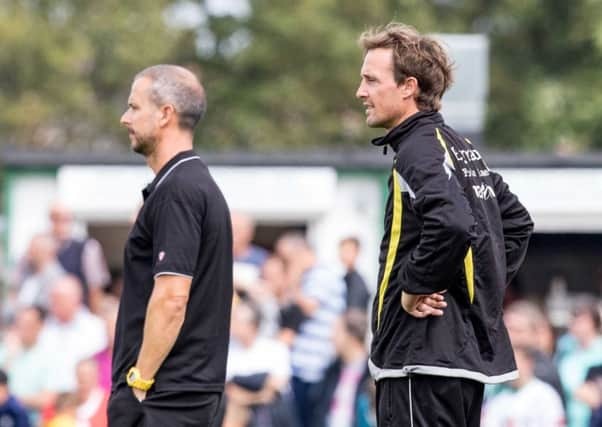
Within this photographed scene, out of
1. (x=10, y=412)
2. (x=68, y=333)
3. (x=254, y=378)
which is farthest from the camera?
(x=68, y=333)

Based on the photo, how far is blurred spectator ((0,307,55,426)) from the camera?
1159cm

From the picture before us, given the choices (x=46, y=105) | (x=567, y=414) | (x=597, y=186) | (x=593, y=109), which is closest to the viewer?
(x=567, y=414)

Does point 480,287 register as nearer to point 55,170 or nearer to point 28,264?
point 28,264

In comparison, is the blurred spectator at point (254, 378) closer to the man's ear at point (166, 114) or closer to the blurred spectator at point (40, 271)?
the blurred spectator at point (40, 271)

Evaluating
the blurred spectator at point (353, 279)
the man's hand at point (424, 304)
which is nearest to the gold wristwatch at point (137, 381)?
the man's hand at point (424, 304)

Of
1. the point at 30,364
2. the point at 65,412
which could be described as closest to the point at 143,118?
the point at 65,412

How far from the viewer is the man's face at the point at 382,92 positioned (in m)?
5.35

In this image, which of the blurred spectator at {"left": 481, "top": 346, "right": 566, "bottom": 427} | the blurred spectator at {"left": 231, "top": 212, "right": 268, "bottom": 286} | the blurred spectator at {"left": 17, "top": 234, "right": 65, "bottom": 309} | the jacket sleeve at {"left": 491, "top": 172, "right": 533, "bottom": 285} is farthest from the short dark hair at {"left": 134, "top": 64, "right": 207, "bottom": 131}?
the blurred spectator at {"left": 17, "top": 234, "right": 65, "bottom": 309}

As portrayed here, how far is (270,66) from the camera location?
3681cm

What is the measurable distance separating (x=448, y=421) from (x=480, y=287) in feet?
1.63

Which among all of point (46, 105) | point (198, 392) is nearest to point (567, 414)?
point (198, 392)

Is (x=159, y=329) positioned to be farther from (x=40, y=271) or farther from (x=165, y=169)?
(x=40, y=271)

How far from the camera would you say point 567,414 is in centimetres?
1024

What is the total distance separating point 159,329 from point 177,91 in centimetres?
99
